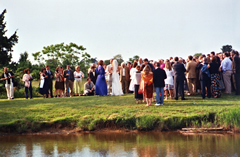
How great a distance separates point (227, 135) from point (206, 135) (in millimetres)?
668

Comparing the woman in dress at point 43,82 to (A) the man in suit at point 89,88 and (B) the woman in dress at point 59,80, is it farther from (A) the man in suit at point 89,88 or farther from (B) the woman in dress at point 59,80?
(A) the man in suit at point 89,88

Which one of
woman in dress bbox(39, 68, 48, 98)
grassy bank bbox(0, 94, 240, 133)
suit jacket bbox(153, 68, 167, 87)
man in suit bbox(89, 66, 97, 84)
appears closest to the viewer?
grassy bank bbox(0, 94, 240, 133)

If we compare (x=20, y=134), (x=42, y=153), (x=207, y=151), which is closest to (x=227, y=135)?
(x=207, y=151)

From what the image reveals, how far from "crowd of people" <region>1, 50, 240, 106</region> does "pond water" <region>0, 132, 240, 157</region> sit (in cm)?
384

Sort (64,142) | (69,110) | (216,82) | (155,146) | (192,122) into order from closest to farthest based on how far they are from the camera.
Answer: (155,146) → (64,142) → (192,122) → (69,110) → (216,82)

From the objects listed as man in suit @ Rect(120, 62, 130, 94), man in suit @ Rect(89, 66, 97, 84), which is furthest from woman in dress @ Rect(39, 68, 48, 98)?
man in suit @ Rect(120, 62, 130, 94)

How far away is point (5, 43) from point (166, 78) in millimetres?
27546

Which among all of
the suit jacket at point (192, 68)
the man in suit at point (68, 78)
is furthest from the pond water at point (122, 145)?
the man in suit at point (68, 78)

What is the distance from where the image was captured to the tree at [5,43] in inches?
1500

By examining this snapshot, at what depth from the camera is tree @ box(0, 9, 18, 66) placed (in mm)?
38094

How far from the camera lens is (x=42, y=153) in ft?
29.6

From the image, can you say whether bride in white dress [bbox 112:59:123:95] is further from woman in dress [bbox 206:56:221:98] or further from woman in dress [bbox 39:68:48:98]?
woman in dress [bbox 206:56:221:98]

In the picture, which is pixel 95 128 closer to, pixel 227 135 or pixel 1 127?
pixel 1 127

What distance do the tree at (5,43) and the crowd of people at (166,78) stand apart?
17.8 meters
